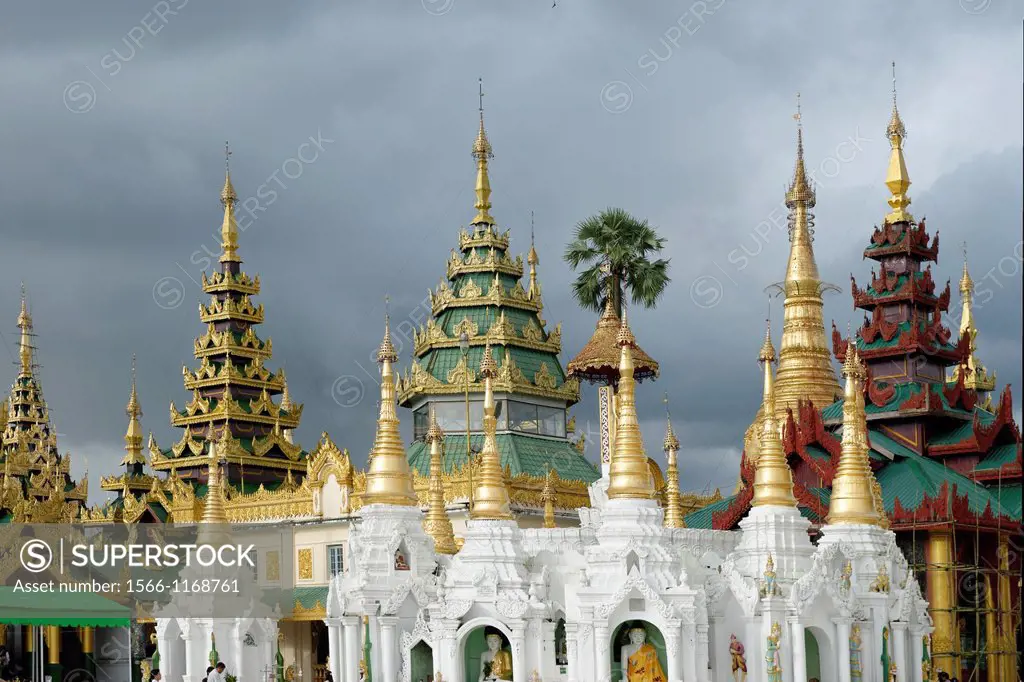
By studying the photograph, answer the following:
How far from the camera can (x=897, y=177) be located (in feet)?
198

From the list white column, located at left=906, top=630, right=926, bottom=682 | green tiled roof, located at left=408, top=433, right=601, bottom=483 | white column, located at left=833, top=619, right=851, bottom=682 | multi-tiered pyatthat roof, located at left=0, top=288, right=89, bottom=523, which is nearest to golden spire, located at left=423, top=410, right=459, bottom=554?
white column, located at left=833, top=619, right=851, bottom=682

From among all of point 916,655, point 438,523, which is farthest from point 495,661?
point 916,655

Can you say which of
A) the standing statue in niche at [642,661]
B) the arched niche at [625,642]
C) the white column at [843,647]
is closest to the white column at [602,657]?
the arched niche at [625,642]

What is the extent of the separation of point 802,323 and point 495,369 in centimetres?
1494

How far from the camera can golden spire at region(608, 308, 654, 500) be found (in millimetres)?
35250

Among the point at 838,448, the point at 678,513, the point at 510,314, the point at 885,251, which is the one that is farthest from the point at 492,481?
the point at 885,251

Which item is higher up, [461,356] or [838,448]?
[461,356]

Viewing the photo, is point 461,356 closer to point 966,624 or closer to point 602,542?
point 966,624

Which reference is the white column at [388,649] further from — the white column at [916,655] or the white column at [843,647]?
the white column at [916,655]

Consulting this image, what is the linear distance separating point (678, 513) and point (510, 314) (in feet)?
60.1

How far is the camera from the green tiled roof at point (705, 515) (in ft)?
173

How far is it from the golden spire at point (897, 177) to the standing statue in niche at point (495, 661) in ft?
97.0

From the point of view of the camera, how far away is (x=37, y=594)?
5222cm

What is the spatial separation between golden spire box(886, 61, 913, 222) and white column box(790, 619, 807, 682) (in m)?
27.1
